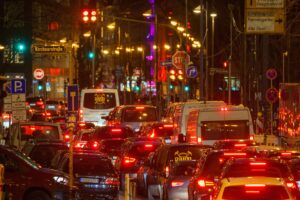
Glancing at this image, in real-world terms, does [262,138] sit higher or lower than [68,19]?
lower

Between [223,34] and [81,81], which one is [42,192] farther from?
[81,81]

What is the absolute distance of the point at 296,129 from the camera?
35312 millimetres

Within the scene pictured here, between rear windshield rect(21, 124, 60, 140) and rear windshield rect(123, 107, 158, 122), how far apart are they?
28.4ft

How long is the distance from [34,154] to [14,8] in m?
65.1

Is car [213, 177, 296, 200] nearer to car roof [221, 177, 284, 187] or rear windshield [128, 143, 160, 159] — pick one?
car roof [221, 177, 284, 187]

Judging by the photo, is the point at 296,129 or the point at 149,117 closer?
the point at 296,129

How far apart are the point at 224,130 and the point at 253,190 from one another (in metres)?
14.1

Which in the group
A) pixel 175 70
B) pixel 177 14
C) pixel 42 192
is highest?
pixel 177 14

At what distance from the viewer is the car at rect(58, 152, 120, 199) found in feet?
71.5

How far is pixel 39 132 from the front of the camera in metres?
30.6

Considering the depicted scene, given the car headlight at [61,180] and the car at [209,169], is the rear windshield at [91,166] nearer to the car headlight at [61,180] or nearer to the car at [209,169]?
the car headlight at [61,180]

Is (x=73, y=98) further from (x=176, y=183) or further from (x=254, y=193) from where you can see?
(x=254, y=193)

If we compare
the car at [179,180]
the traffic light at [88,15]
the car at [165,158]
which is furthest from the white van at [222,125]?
the traffic light at [88,15]

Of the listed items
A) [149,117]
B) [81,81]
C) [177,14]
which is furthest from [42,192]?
[81,81]
